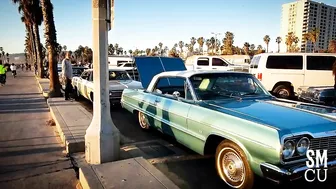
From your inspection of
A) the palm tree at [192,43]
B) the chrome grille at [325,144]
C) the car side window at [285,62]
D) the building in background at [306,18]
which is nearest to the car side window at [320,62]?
the car side window at [285,62]

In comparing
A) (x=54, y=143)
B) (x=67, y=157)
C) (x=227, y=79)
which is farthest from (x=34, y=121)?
(x=227, y=79)

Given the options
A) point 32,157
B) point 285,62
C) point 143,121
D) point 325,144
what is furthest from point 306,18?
point 32,157

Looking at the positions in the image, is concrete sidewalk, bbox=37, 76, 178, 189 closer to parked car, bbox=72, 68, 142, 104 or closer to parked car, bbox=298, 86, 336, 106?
parked car, bbox=72, 68, 142, 104

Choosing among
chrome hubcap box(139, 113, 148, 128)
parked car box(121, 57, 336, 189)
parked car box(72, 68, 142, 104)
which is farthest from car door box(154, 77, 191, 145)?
parked car box(72, 68, 142, 104)

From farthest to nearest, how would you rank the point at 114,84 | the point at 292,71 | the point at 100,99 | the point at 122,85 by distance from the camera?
the point at 292,71
the point at 114,84
the point at 122,85
the point at 100,99

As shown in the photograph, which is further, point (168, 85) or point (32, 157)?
point (168, 85)

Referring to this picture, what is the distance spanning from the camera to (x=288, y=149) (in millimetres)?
2713

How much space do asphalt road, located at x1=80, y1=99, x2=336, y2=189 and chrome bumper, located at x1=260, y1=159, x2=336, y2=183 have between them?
2.60ft

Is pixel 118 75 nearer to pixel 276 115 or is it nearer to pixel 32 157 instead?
pixel 32 157

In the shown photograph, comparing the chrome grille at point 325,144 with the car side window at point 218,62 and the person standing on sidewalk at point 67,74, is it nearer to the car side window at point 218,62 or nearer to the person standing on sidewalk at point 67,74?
the person standing on sidewalk at point 67,74

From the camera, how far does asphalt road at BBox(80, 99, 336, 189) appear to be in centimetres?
345

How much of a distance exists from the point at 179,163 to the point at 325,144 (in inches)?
82.2

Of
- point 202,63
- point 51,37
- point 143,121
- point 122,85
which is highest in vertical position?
point 51,37

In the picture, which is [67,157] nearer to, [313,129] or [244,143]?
[244,143]
